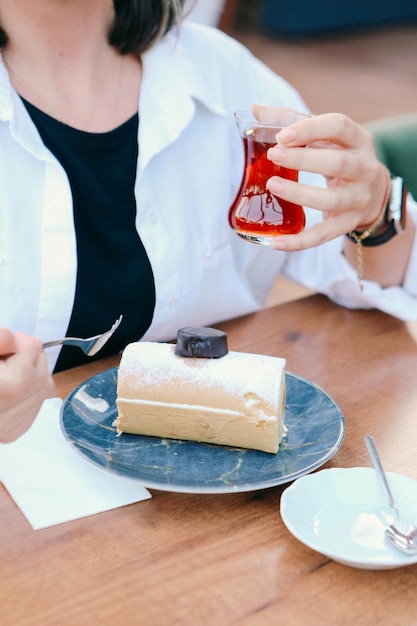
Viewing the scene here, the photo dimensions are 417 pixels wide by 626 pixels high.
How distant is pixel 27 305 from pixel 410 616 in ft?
2.59

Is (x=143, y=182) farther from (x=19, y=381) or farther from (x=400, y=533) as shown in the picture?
(x=400, y=533)

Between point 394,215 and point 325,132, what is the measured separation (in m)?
0.33

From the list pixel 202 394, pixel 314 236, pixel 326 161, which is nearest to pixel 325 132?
pixel 326 161

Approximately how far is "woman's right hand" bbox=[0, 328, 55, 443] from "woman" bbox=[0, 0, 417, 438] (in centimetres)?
32

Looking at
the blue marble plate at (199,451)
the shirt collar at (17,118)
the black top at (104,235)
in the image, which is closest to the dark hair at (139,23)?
the black top at (104,235)

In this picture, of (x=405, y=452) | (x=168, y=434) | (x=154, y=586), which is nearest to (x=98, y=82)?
(x=168, y=434)

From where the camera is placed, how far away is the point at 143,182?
1.46m

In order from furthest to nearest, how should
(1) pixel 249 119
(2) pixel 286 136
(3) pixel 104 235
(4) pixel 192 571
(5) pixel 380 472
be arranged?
(3) pixel 104 235, (1) pixel 249 119, (2) pixel 286 136, (5) pixel 380 472, (4) pixel 192 571

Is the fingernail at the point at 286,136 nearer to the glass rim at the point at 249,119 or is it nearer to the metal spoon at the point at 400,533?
the glass rim at the point at 249,119

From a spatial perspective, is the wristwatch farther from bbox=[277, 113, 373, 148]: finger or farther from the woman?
bbox=[277, 113, 373, 148]: finger

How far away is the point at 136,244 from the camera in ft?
4.78

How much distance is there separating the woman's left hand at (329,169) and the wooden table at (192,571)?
343 mm

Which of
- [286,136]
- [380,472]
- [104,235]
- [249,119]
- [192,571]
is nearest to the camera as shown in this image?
[192,571]

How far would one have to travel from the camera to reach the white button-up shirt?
1.34 m
